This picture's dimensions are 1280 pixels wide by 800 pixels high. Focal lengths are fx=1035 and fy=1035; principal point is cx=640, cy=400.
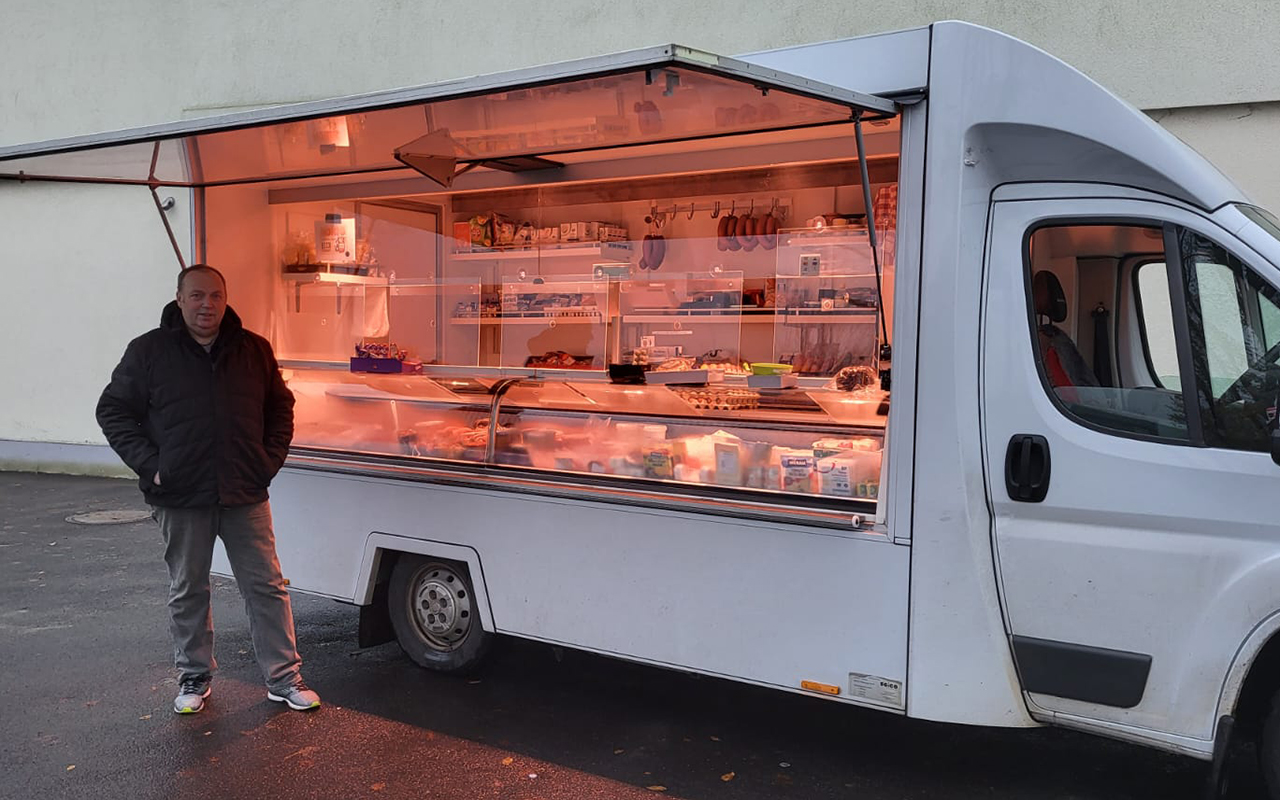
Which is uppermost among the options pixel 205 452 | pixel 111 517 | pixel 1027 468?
pixel 1027 468

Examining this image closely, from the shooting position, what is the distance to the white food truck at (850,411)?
11.6ft

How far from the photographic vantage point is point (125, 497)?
11.4 m

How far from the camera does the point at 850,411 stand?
483cm

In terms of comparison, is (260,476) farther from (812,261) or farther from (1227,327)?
(1227,327)

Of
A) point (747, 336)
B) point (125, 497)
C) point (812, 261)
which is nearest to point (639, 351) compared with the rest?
point (747, 336)

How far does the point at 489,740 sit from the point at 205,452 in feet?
6.19

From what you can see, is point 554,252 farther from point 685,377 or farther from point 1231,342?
point 1231,342

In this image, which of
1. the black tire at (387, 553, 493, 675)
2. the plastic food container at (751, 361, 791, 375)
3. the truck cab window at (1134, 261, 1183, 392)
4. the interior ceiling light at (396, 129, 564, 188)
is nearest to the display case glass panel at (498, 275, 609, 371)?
the interior ceiling light at (396, 129, 564, 188)

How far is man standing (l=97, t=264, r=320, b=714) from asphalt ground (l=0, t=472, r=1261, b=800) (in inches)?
14.9

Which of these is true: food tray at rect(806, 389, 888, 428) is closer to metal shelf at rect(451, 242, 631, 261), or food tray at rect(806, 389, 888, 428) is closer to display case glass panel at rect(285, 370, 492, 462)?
display case glass panel at rect(285, 370, 492, 462)

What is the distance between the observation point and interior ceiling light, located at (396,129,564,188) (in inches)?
214

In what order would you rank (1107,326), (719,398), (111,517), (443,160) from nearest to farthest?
1. (1107,326)
2. (719,398)
3. (443,160)
4. (111,517)

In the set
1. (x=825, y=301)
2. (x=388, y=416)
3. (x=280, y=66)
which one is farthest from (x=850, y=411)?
(x=280, y=66)

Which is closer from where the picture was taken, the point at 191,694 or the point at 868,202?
the point at 868,202
